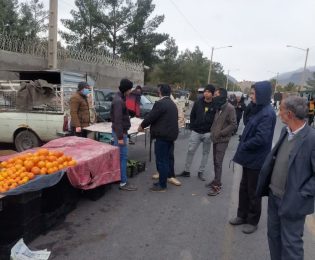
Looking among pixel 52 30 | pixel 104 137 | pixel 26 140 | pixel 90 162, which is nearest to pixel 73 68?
pixel 52 30

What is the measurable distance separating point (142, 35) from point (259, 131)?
112ft

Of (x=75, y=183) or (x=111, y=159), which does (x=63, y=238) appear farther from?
(x=111, y=159)

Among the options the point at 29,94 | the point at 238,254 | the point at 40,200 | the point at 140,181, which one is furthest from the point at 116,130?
the point at 29,94

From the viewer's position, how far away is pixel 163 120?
19.5 feet

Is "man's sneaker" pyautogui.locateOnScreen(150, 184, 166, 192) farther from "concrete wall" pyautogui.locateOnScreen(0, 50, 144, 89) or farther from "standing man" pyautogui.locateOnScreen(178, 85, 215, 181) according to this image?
"concrete wall" pyautogui.locateOnScreen(0, 50, 144, 89)

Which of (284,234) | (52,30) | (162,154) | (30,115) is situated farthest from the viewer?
(52,30)

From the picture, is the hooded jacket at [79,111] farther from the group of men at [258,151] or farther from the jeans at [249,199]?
the jeans at [249,199]

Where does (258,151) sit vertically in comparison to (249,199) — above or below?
above

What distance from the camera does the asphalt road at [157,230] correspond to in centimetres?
396

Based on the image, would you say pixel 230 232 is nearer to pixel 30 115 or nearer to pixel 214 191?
pixel 214 191

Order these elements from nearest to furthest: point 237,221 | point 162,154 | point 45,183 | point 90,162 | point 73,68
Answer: point 45,183, point 237,221, point 90,162, point 162,154, point 73,68

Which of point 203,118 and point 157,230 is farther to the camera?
point 203,118

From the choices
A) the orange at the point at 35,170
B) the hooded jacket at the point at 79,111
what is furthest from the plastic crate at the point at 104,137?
the orange at the point at 35,170

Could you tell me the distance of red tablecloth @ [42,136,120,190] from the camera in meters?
4.86
